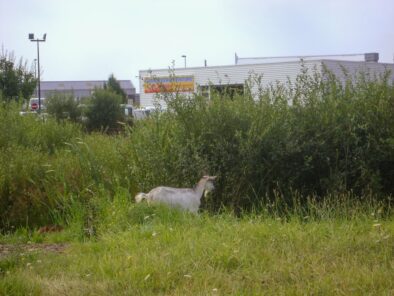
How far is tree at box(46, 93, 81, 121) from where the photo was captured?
2922cm

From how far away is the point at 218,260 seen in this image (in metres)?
5.31

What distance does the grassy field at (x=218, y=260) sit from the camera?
4.79m

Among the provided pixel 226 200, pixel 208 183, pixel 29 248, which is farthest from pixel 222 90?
pixel 29 248

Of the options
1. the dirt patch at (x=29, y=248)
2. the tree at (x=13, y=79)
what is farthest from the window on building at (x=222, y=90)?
the tree at (x=13, y=79)

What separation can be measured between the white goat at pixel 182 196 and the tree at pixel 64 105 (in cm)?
2177

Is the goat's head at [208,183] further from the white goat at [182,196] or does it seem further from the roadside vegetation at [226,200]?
the roadside vegetation at [226,200]

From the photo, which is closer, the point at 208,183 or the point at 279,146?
the point at 208,183

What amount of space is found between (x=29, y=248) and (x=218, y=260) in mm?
2524

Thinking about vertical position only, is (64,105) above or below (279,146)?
above

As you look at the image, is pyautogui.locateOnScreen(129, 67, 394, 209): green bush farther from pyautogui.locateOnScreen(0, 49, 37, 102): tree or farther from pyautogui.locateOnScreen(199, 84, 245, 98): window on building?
pyautogui.locateOnScreen(0, 49, 37, 102): tree

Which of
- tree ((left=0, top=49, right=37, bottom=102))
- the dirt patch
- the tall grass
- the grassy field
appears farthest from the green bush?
tree ((left=0, top=49, right=37, bottom=102))

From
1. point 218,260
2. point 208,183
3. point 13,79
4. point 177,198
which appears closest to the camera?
point 218,260

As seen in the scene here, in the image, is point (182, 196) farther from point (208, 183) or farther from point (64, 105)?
point (64, 105)

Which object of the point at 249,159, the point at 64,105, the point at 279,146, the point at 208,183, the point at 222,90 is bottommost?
the point at 208,183
